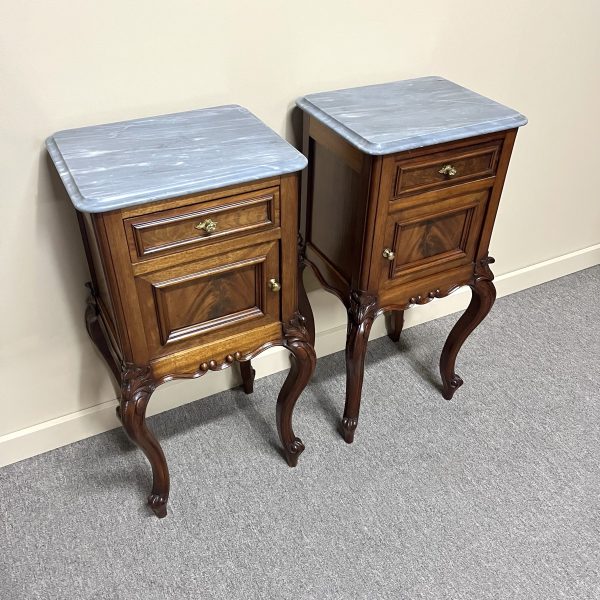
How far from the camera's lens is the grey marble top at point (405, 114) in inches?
44.7

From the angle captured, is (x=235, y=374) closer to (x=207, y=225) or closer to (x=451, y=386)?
(x=451, y=386)

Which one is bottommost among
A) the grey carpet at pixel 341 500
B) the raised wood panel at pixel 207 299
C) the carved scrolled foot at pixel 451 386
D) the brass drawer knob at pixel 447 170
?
the grey carpet at pixel 341 500

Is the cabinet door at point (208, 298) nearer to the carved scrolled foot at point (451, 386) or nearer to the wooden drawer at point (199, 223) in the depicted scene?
the wooden drawer at point (199, 223)

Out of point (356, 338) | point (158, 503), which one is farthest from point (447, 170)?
point (158, 503)

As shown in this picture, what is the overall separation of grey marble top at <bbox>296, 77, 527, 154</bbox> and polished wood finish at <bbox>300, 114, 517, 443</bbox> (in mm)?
26

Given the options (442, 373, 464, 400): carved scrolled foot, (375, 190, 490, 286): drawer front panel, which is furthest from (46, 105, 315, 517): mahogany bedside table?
(442, 373, 464, 400): carved scrolled foot

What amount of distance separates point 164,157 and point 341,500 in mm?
896

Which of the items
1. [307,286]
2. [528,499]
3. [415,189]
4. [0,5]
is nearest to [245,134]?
[415,189]

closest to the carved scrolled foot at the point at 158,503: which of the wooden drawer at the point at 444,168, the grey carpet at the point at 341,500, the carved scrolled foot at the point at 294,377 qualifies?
the grey carpet at the point at 341,500

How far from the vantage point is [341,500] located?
1.43 meters

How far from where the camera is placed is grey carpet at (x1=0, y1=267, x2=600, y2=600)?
4.18 feet

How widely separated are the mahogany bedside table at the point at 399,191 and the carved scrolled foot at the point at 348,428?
0.06 metres

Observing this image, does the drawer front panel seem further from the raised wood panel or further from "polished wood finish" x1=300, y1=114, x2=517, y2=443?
the raised wood panel

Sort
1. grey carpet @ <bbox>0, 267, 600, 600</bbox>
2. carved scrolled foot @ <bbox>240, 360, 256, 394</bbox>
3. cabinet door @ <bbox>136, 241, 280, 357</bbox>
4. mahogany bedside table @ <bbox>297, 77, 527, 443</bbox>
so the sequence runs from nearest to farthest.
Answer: cabinet door @ <bbox>136, 241, 280, 357</bbox> < mahogany bedside table @ <bbox>297, 77, 527, 443</bbox> < grey carpet @ <bbox>0, 267, 600, 600</bbox> < carved scrolled foot @ <bbox>240, 360, 256, 394</bbox>
